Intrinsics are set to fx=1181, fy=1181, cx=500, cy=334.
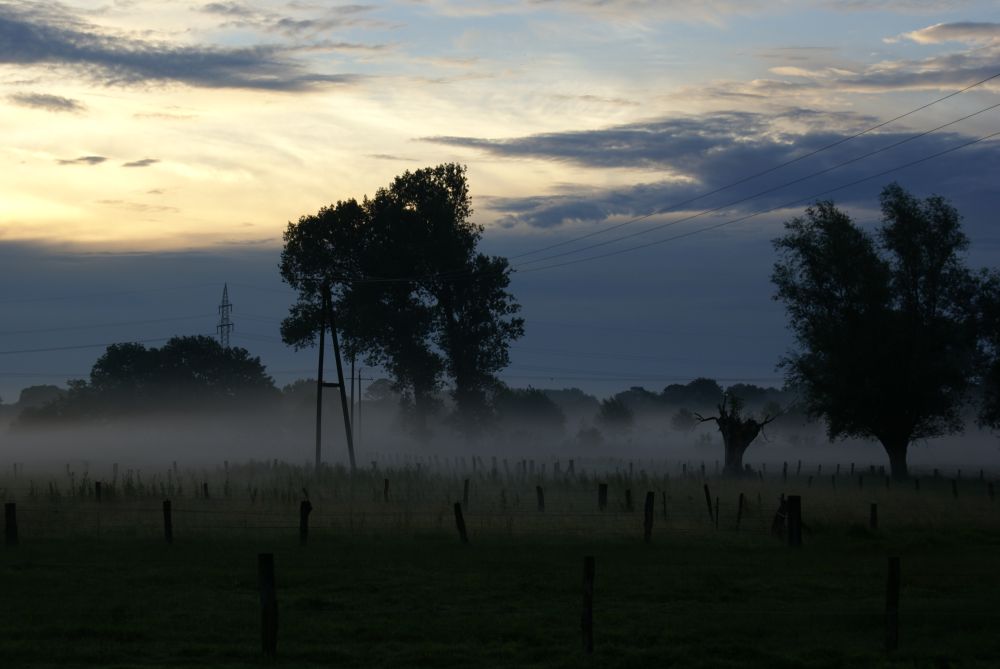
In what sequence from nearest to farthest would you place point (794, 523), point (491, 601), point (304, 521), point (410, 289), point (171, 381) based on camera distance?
point (491, 601) → point (304, 521) → point (794, 523) → point (410, 289) → point (171, 381)

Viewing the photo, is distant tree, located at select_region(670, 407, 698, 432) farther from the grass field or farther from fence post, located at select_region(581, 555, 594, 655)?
fence post, located at select_region(581, 555, 594, 655)

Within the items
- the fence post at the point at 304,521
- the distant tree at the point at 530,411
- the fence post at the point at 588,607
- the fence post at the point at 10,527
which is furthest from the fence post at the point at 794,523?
the distant tree at the point at 530,411

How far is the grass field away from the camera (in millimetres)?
17344

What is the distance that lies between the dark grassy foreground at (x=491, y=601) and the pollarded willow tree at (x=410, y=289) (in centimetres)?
4659

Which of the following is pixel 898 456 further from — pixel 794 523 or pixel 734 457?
pixel 794 523

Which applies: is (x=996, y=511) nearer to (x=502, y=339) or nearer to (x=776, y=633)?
(x=776, y=633)

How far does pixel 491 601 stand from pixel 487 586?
1.44 meters

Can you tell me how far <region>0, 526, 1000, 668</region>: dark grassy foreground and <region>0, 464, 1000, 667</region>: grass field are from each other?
0.06m

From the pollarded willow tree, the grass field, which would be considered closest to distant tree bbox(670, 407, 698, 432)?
the pollarded willow tree

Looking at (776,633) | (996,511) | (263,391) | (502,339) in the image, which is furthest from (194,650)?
(263,391)

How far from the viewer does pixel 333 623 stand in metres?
19.3

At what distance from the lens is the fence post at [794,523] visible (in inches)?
1206

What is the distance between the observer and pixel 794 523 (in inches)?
1213

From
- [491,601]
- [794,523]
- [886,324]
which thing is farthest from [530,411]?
[491,601]
